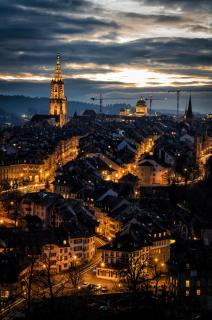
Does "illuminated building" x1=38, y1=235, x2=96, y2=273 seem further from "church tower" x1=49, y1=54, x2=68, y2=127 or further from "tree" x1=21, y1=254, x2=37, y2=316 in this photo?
"church tower" x1=49, y1=54, x2=68, y2=127

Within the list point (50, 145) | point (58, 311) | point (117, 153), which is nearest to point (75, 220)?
point (58, 311)

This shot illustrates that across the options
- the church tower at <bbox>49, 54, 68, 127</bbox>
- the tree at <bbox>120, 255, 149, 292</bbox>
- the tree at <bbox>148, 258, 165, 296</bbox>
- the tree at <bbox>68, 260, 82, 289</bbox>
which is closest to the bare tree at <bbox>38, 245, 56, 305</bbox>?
the tree at <bbox>68, 260, 82, 289</bbox>

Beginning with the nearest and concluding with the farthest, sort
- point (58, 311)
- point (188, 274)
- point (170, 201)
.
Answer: point (58, 311) < point (188, 274) < point (170, 201)

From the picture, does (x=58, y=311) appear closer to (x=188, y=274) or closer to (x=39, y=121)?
(x=188, y=274)

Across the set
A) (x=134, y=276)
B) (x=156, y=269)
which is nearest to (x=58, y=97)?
(x=156, y=269)

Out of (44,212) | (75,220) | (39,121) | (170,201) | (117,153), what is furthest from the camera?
(39,121)

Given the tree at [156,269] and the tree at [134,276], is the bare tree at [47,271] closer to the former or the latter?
the tree at [134,276]

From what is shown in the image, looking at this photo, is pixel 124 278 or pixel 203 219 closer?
pixel 124 278
